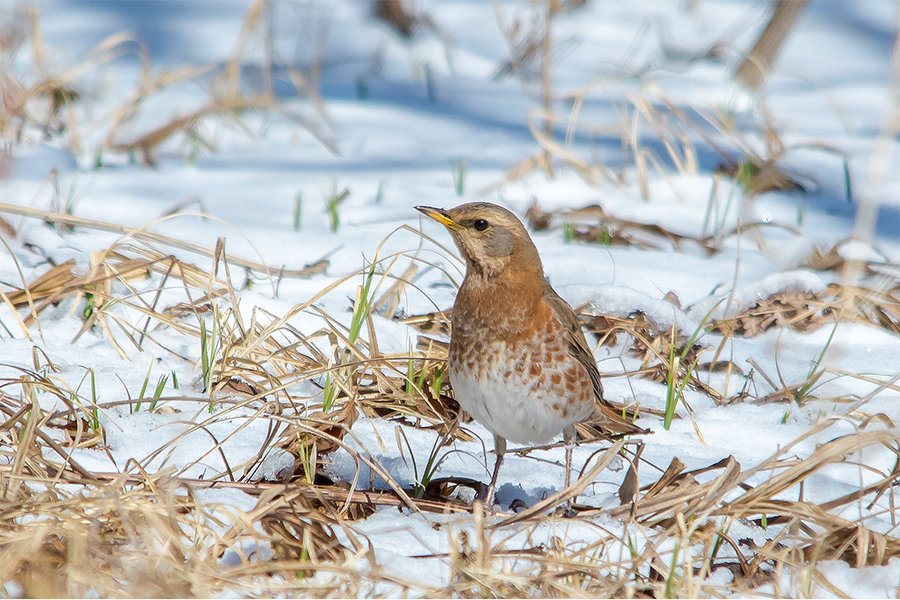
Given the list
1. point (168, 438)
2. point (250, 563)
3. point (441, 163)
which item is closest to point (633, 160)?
point (441, 163)

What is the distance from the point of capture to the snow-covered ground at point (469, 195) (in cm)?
293

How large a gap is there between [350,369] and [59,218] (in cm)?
172

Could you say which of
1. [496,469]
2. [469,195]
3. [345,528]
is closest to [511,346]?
[496,469]

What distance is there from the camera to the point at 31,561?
2033 mm

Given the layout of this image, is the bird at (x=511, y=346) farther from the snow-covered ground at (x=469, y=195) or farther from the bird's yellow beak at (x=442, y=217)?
the snow-covered ground at (x=469, y=195)

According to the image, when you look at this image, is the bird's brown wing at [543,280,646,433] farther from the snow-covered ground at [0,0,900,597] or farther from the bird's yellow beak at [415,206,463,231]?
the bird's yellow beak at [415,206,463,231]

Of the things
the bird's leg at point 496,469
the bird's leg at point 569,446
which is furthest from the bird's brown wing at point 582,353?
the bird's leg at point 496,469

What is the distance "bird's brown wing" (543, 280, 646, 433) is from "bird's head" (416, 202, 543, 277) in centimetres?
14

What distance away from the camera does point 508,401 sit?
9.34 ft

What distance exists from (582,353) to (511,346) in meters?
0.27

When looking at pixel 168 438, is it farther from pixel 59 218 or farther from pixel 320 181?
pixel 320 181

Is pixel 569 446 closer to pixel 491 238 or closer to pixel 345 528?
pixel 491 238

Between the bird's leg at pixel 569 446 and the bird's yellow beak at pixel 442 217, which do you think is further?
the bird's yellow beak at pixel 442 217

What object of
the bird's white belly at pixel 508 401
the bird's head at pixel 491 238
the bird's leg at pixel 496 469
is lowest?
the bird's leg at pixel 496 469
